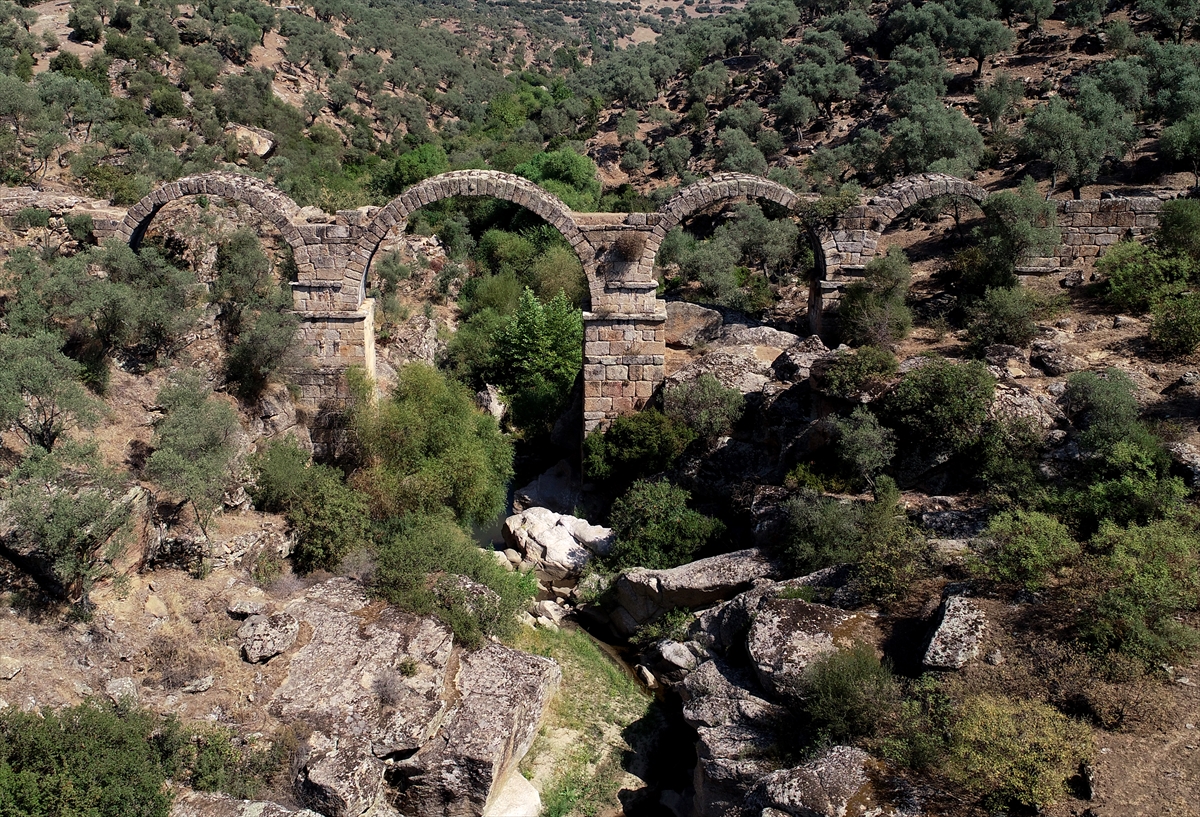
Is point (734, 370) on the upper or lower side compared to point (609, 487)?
upper

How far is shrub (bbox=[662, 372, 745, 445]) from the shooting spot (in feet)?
52.0

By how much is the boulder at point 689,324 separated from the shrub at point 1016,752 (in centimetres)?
1152

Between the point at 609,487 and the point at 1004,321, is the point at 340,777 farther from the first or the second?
the point at 1004,321

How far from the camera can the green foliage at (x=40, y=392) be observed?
11875 millimetres

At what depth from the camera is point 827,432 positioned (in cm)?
1395

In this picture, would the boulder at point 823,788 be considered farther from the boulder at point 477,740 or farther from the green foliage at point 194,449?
the green foliage at point 194,449

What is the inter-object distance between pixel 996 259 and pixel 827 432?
656 cm

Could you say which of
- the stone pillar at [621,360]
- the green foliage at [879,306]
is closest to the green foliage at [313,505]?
the stone pillar at [621,360]

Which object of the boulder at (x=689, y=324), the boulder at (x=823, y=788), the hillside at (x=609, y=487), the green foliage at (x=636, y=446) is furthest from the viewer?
the boulder at (x=689, y=324)

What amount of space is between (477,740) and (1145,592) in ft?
24.1

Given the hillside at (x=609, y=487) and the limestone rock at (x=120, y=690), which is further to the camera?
the limestone rock at (x=120, y=690)

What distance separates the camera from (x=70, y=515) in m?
10.5

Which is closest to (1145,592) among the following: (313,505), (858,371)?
(858,371)

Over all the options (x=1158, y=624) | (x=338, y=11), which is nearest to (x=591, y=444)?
(x=1158, y=624)
